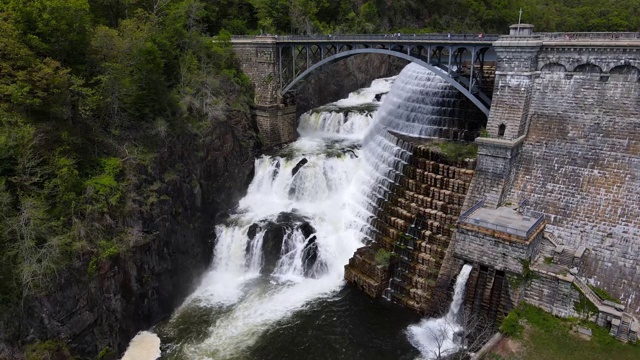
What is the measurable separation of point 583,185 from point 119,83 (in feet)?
70.4

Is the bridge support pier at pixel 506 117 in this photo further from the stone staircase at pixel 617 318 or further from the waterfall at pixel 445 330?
the stone staircase at pixel 617 318

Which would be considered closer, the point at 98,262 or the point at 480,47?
the point at 98,262

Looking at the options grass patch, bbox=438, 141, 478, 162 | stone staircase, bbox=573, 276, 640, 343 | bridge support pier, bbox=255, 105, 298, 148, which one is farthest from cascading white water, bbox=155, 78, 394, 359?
stone staircase, bbox=573, 276, 640, 343

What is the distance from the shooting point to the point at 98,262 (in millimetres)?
17547

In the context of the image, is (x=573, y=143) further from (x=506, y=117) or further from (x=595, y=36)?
(x=595, y=36)

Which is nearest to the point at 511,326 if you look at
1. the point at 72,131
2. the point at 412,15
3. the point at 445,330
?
the point at 445,330

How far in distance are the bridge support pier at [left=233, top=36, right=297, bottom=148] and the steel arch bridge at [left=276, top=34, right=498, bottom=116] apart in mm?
669

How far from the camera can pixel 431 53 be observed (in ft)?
77.9

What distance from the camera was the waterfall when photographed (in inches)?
687

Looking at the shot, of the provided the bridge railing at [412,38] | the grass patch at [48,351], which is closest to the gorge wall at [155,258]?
the grass patch at [48,351]

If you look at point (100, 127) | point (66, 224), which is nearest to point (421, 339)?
A: point (66, 224)

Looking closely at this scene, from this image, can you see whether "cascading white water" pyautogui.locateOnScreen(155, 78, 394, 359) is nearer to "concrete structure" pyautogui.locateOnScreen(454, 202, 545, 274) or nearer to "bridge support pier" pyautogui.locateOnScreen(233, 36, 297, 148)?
"bridge support pier" pyautogui.locateOnScreen(233, 36, 297, 148)

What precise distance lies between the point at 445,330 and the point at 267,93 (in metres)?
22.0

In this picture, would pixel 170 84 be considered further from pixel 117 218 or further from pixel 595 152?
pixel 595 152
